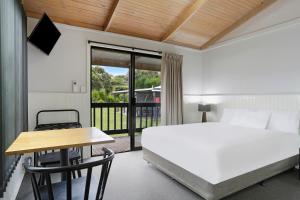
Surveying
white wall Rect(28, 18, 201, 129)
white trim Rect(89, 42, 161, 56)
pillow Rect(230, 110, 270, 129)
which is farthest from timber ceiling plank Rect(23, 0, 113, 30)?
pillow Rect(230, 110, 270, 129)

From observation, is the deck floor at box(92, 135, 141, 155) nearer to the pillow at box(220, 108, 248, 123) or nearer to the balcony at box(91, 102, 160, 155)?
the balcony at box(91, 102, 160, 155)

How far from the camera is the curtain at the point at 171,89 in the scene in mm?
4117

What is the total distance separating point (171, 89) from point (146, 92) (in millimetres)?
606

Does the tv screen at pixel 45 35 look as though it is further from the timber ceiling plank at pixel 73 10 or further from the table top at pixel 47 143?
the table top at pixel 47 143

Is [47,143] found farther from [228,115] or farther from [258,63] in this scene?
[258,63]

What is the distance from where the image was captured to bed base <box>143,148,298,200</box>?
181 centimetres

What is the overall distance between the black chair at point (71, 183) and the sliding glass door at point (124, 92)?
2.52 meters

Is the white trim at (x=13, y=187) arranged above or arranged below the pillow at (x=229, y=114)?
Answer: below

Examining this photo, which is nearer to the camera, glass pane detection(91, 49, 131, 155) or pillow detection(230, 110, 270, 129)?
pillow detection(230, 110, 270, 129)

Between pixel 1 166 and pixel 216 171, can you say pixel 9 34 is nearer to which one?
pixel 1 166

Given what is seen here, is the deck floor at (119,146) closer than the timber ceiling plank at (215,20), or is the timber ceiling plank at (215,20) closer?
the timber ceiling plank at (215,20)

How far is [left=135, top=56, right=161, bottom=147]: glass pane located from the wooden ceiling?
615 mm

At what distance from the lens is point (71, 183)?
101 centimetres

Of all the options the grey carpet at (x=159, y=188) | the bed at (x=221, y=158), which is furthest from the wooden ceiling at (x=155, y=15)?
the grey carpet at (x=159, y=188)
